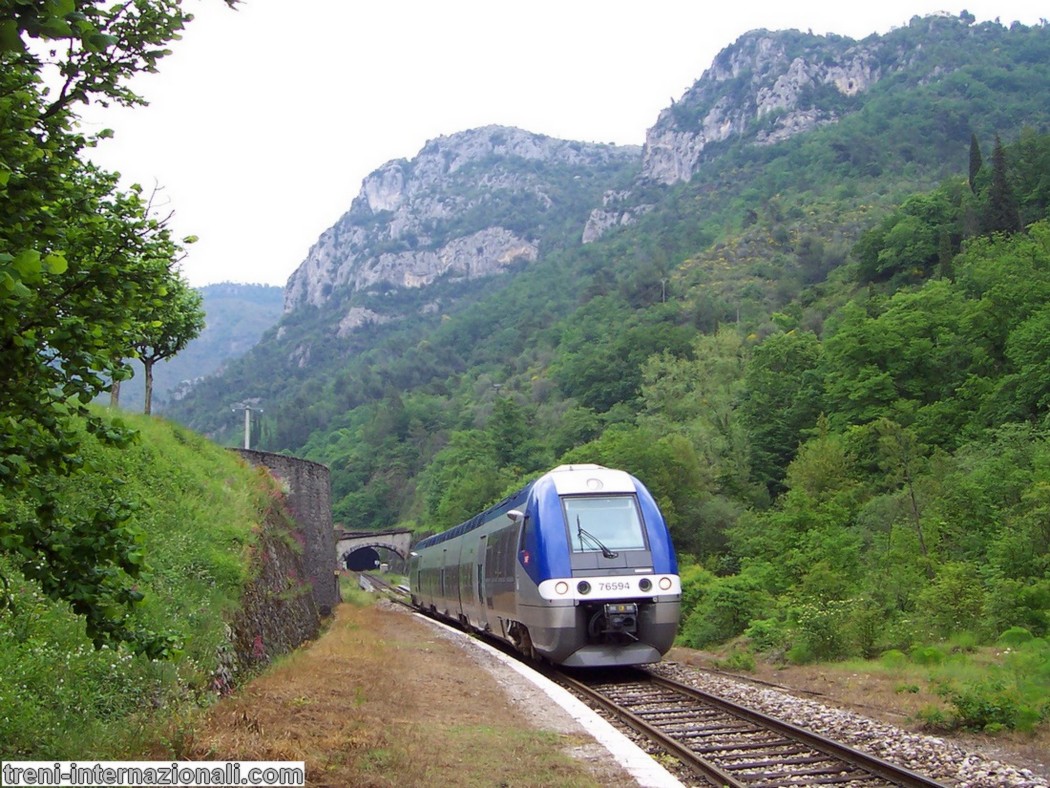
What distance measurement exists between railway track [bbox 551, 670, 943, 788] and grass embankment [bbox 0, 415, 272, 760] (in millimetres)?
4486

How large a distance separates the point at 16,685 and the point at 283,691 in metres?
3.39

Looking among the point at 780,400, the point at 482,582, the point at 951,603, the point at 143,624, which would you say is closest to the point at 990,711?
the point at 143,624

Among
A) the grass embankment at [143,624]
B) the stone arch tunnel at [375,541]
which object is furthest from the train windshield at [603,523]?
the stone arch tunnel at [375,541]

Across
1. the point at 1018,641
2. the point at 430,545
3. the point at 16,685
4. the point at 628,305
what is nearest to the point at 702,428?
the point at 430,545

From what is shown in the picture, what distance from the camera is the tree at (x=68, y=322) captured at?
462 centimetres

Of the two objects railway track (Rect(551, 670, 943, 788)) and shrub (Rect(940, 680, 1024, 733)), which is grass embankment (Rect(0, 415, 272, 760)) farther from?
shrub (Rect(940, 680, 1024, 733))

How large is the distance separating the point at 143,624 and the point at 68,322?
2.15m

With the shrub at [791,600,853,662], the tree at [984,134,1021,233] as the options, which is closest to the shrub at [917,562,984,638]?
the shrub at [791,600,853,662]

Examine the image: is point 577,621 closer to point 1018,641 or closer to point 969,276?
point 1018,641

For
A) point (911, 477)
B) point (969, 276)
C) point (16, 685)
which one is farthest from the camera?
point (969, 276)

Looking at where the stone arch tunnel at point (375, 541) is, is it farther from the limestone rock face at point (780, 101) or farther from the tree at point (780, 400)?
the limestone rock face at point (780, 101)

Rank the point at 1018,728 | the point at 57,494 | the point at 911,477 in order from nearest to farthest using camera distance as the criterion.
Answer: the point at 57,494
the point at 1018,728
the point at 911,477

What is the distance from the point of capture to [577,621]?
13891 millimetres

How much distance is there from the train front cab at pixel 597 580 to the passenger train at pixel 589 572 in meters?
0.02
